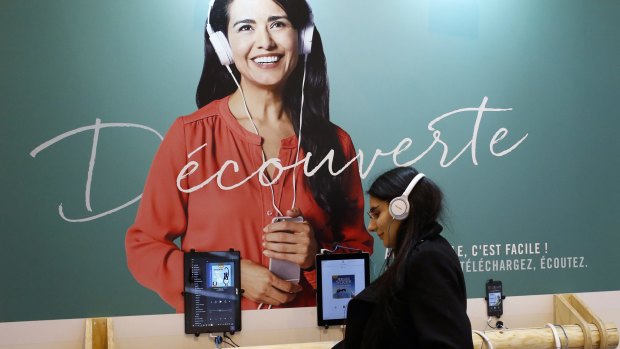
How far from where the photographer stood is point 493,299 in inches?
177

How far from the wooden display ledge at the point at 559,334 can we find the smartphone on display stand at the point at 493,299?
190mm

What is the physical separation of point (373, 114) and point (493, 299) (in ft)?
4.19

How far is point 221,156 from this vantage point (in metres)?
4.17

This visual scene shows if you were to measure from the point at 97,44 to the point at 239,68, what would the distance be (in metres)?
0.74

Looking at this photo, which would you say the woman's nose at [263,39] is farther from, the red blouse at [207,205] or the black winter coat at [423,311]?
the black winter coat at [423,311]

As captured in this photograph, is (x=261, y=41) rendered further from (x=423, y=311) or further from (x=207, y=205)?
(x=423, y=311)

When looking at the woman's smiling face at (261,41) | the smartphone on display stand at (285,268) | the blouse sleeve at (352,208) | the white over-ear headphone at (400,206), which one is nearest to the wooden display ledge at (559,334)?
the smartphone on display stand at (285,268)

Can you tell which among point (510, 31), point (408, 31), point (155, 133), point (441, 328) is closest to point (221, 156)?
point (155, 133)

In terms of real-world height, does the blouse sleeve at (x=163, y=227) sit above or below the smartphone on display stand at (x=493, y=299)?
above

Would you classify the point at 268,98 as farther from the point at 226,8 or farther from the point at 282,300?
the point at 282,300

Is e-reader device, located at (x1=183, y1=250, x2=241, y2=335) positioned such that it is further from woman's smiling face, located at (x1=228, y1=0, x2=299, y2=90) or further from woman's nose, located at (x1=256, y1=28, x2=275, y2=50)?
woman's nose, located at (x1=256, y1=28, x2=275, y2=50)

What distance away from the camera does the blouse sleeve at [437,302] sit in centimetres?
230

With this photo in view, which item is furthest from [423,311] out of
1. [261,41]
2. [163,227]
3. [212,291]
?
[261,41]

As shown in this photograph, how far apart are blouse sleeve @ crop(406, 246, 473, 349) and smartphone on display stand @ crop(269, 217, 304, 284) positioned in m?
1.84
